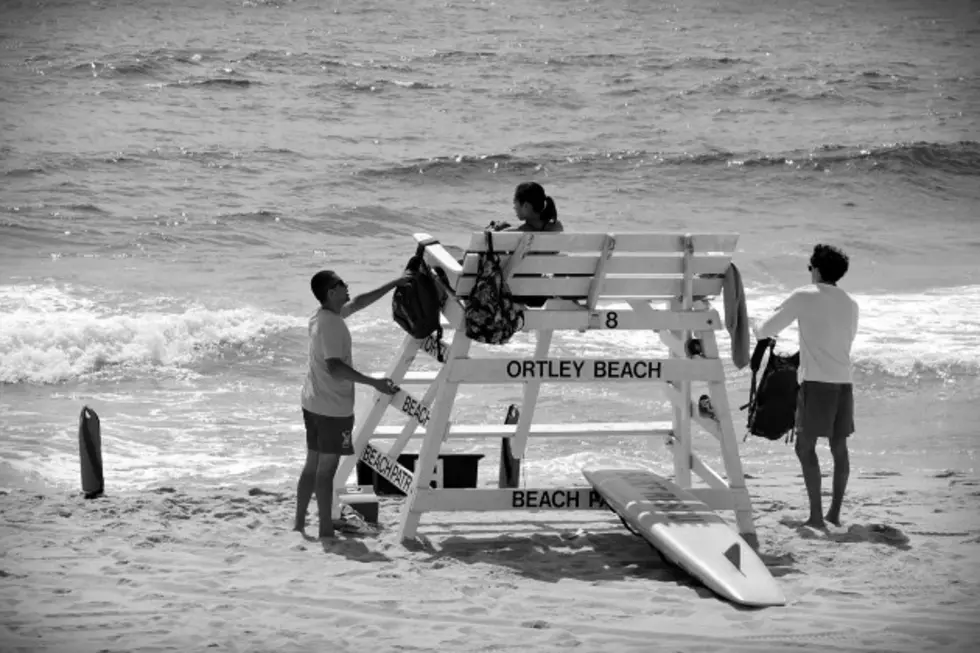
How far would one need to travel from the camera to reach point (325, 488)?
6.79 m

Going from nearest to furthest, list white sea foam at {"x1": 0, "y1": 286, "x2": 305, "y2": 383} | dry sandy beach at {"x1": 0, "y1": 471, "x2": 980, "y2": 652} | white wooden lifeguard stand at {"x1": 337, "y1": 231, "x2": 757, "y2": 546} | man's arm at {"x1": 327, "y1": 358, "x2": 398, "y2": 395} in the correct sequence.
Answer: dry sandy beach at {"x1": 0, "y1": 471, "x2": 980, "y2": 652}, white wooden lifeguard stand at {"x1": 337, "y1": 231, "x2": 757, "y2": 546}, man's arm at {"x1": 327, "y1": 358, "x2": 398, "y2": 395}, white sea foam at {"x1": 0, "y1": 286, "x2": 305, "y2": 383}

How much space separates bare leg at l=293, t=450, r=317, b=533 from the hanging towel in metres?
2.34

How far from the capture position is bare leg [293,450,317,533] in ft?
22.9

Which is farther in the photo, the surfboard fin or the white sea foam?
the white sea foam

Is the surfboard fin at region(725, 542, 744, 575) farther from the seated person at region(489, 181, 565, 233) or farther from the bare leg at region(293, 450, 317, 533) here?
the bare leg at region(293, 450, 317, 533)

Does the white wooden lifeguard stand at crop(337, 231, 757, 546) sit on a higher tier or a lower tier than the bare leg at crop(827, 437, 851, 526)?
higher

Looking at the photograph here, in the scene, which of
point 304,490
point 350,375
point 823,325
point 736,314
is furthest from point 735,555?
point 304,490

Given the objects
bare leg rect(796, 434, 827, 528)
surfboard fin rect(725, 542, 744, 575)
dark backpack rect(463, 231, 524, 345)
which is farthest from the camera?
bare leg rect(796, 434, 827, 528)

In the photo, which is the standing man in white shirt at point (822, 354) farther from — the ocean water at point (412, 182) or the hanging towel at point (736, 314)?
the ocean water at point (412, 182)

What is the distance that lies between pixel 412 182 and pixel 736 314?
19283 millimetres

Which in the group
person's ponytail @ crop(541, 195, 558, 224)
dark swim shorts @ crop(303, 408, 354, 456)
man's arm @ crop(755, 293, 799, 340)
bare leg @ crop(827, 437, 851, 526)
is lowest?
bare leg @ crop(827, 437, 851, 526)

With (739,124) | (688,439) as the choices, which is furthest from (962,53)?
(688,439)

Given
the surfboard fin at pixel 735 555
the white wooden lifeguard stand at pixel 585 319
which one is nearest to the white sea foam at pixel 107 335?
the white wooden lifeguard stand at pixel 585 319

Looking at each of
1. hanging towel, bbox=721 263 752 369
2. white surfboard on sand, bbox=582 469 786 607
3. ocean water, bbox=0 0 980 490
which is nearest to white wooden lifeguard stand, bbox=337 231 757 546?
hanging towel, bbox=721 263 752 369
